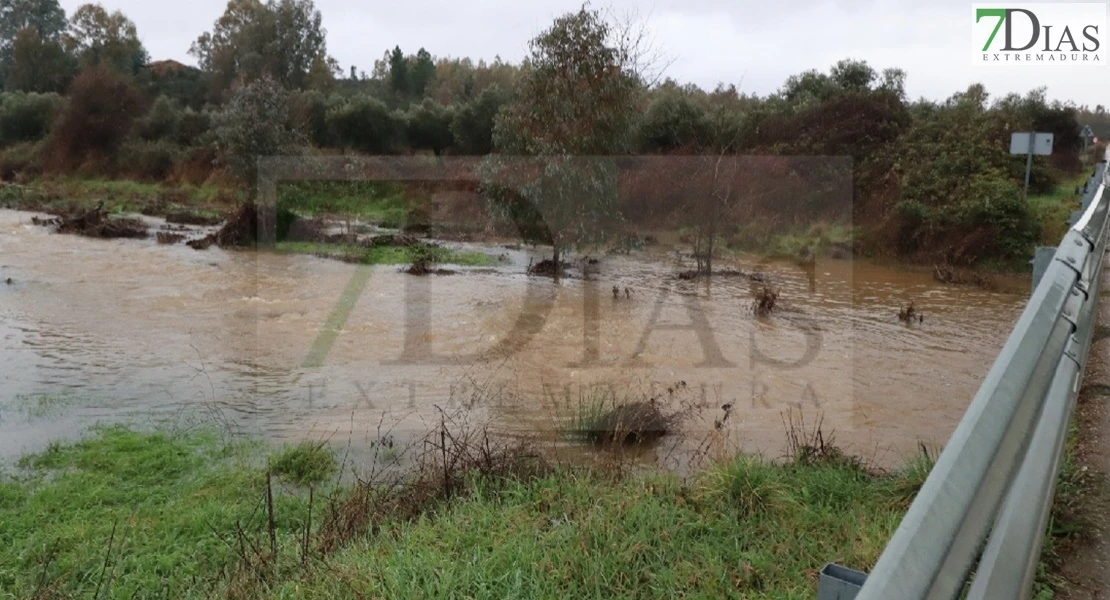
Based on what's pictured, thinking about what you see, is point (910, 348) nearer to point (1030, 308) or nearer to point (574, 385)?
point (574, 385)

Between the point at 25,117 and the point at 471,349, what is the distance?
34491mm

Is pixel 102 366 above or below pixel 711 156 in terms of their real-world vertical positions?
below

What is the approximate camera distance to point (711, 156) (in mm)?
17266

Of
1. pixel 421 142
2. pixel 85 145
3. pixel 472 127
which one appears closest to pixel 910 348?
pixel 472 127

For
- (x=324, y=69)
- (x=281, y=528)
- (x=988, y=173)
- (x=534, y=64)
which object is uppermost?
(x=324, y=69)

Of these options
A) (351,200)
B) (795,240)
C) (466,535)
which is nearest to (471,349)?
(466,535)

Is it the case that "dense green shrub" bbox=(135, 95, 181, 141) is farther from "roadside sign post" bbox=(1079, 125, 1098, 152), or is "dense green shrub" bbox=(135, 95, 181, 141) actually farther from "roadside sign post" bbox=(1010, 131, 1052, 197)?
"roadside sign post" bbox=(1079, 125, 1098, 152)

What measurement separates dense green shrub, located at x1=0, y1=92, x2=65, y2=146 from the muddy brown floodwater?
24129 mm

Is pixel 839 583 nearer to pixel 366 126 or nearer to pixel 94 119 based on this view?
pixel 366 126

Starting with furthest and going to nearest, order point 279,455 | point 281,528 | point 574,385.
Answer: point 574,385 < point 279,455 < point 281,528

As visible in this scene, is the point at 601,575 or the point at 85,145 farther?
the point at 85,145

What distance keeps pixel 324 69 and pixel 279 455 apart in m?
39.2

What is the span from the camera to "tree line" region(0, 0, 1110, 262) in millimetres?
13203

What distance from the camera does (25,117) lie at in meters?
34.3
